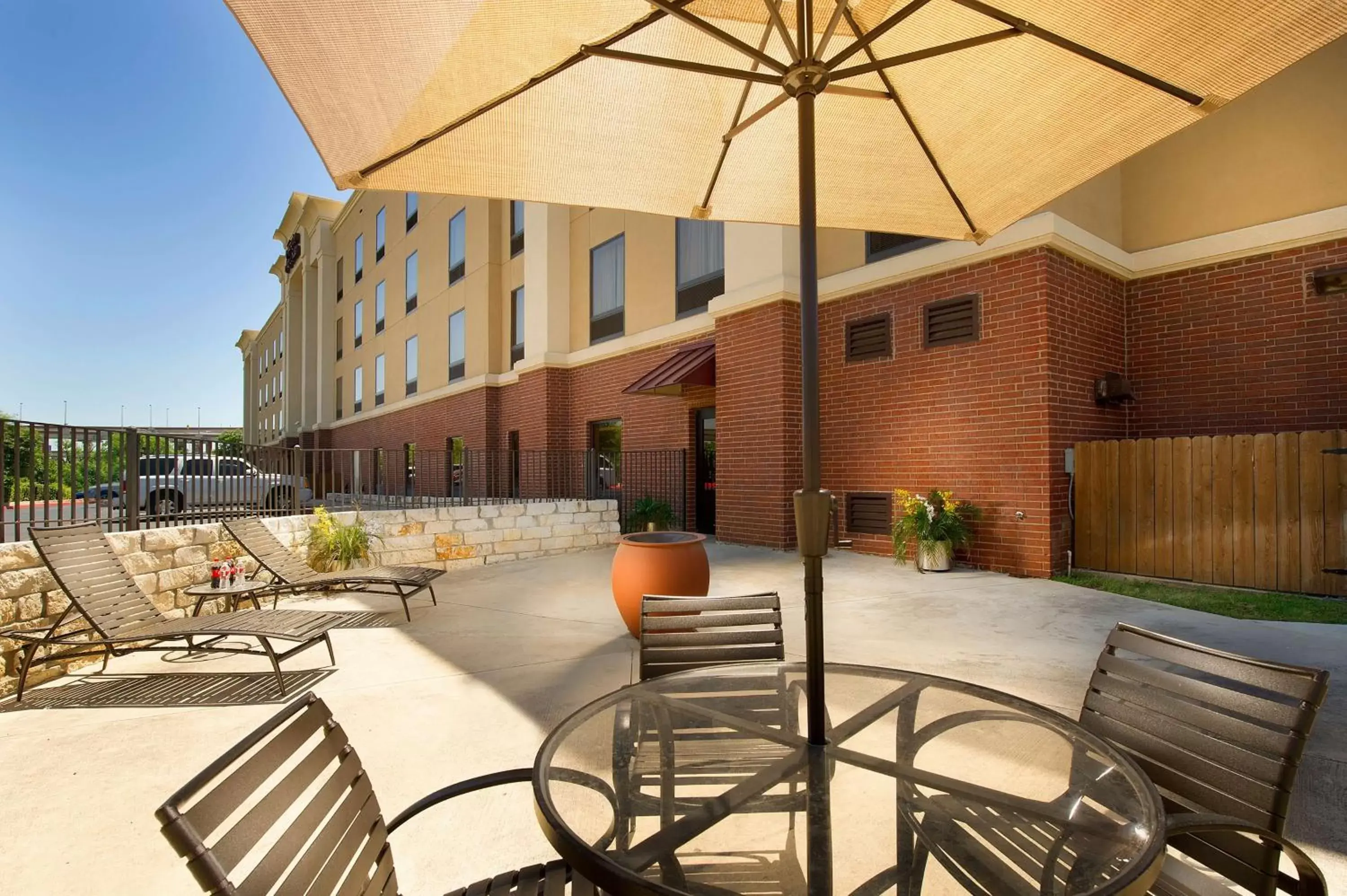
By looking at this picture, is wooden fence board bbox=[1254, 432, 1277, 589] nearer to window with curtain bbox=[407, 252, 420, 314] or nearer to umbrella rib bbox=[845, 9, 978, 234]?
umbrella rib bbox=[845, 9, 978, 234]

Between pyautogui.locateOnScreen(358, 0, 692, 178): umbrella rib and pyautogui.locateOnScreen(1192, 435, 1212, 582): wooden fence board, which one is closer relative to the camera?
pyautogui.locateOnScreen(358, 0, 692, 178): umbrella rib

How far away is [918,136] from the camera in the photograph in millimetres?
3244

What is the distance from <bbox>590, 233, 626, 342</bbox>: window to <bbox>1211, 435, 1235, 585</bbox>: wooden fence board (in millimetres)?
10529

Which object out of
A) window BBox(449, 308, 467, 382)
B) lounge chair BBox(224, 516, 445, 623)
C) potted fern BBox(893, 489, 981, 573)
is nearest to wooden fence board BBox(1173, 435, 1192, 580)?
potted fern BBox(893, 489, 981, 573)

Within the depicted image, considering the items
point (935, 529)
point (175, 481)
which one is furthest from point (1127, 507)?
point (175, 481)

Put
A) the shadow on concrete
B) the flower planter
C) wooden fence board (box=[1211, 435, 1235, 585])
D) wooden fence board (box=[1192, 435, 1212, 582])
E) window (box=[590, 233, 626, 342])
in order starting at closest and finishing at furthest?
1. the shadow on concrete
2. wooden fence board (box=[1211, 435, 1235, 585])
3. wooden fence board (box=[1192, 435, 1212, 582])
4. the flower planter
5. window (box=[590, 233, 626, 342])

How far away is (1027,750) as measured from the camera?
1729mm

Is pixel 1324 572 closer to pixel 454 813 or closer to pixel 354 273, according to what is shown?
pixel 454 813

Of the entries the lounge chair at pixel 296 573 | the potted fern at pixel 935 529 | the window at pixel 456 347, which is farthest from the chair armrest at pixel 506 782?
the window at pixel 456 347

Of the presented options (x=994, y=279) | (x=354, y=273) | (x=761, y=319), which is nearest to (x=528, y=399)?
(x=761, y=319)

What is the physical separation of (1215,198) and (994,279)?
125 inches

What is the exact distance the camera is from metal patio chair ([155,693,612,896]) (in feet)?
3.23

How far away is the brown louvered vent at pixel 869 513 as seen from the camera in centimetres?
902

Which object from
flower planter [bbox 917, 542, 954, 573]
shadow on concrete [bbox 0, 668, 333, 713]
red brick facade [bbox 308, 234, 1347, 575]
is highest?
red brick facade [bbox 308, 234, 1347, 575]
